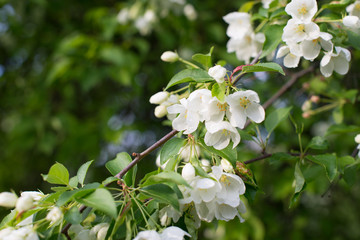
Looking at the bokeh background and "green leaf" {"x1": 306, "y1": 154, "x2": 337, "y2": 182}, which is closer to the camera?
"green leaf" {"x1": 306, "y1": 154, "x2": 337, "y2": 182}

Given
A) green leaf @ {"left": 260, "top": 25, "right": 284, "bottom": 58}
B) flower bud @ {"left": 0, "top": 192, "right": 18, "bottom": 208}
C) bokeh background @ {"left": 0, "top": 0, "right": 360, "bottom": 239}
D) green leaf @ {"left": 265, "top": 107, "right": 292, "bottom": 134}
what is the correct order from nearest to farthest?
flower bud @ {"left": 0, "top": 192, "right": 18, "bottom": 208}
green leaf @ {"left": 260, "top": 25, "right": 284, "bottom": 58}
green leaf @ {"left": 265, "top": 107, "right": 292, "bottom": 134}
bokeh background @ {"left": 0, "top": 0, "right": 360, "bottom": 239}

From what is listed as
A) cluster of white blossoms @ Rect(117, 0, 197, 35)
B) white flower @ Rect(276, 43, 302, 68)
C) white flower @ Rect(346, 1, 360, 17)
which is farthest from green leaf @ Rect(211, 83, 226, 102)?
cluster of white blossoms @ Rect(117, 0, 197, 35)

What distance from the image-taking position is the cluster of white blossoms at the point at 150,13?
3.62 m

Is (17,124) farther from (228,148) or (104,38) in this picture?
(228,148)

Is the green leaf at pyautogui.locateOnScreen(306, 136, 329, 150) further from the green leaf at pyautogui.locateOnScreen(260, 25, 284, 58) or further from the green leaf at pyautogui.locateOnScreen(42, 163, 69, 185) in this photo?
the green leaf at pyautogui.locateOnScreen(42, 163, 69, 185)

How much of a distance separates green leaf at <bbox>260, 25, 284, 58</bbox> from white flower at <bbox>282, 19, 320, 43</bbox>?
100mm

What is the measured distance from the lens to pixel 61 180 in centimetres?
133

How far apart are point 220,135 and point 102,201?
0.46 meters

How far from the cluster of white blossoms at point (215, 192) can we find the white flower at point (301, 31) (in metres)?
0.56

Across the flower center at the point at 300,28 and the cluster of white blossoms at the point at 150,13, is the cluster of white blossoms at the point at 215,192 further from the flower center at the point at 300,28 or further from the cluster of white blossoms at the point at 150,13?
the cluster of white blossoms at the point at 150,13

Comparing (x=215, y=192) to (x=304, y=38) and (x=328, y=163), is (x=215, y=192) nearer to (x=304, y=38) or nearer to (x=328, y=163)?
(x=328, y=163)

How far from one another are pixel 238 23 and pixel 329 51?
0.58m

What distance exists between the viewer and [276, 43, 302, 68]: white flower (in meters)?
1.54

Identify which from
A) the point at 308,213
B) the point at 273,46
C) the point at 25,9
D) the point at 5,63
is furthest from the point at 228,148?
the point at 5,63
